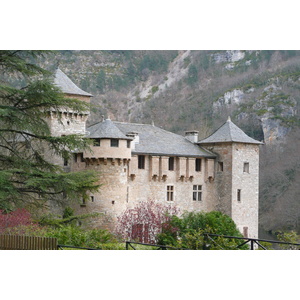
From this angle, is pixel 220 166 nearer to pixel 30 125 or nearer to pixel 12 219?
pixel 30 125

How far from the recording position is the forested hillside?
59.9m

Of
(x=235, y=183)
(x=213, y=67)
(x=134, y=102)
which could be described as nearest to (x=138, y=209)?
(x=235, y=183)

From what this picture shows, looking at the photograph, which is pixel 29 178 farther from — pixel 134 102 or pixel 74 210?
pixel 134 102

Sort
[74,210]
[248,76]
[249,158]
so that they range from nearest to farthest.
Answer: [74,210] → [249,158] → [248,76]

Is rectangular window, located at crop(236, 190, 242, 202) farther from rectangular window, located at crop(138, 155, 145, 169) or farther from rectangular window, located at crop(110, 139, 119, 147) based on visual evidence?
rectangular window, located at crop(110, 139, 119, 147)

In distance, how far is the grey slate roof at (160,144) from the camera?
3544 cm

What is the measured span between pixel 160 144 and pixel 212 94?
117 ft

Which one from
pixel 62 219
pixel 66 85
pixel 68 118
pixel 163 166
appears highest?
pixel 66 85

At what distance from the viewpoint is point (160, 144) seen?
3628 centimetres

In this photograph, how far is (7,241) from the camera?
766 inches

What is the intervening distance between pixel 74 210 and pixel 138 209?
3.29 m

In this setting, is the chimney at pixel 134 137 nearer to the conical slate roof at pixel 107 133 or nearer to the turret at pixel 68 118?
the conical slate roof at pixel 107 133

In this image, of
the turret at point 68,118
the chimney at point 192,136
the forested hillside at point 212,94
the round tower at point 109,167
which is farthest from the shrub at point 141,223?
the forested hillside at point 212,94

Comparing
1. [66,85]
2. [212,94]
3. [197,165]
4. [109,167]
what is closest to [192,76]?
[212,94]
